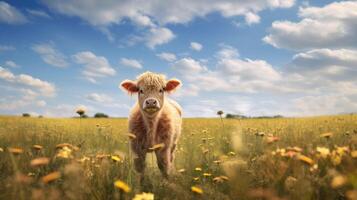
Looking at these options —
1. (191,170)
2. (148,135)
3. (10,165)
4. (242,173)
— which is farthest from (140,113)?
(242,173)

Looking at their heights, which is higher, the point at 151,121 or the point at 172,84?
the point at 172,84

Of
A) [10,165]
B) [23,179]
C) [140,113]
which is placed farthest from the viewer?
[140,113]

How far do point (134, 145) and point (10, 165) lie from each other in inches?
104

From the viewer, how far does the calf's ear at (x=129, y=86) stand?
8773 millimetres

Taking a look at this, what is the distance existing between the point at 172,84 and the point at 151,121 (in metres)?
1.18

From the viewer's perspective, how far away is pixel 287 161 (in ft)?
15.1

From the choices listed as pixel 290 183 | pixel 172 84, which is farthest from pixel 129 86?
pixel 290 183

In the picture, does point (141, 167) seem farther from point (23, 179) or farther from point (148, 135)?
point (23, 179)

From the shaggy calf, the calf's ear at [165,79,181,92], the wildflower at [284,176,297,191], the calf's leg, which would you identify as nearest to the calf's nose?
the shaggy calf

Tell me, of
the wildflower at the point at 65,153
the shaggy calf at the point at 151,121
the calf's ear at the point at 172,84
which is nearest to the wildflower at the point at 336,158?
the wildflower at the point at 65,153

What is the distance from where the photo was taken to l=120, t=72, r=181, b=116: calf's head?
7891 mm

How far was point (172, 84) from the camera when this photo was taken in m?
9.04

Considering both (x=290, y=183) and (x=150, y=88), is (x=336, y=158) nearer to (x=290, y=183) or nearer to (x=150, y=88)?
(x=290, y=183)

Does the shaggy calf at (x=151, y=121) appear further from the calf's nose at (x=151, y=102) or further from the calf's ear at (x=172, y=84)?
the calf's ear at (x=172, y=84)
